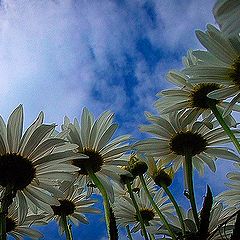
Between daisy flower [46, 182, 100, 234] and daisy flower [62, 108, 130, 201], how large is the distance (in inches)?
2.9

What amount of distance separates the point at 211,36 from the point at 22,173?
43 cm

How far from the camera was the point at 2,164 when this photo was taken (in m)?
0.87

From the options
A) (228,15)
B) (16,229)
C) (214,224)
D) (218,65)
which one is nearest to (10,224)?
(16,229)

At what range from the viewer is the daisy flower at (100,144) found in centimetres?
114

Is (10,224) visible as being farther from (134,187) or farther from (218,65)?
(218,65)

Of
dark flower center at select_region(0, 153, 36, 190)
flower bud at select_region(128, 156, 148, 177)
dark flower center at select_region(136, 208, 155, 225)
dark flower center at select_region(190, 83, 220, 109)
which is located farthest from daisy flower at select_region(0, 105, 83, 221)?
dark flower center at select_region(136, 208, 155, 225)

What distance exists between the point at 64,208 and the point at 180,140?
0.35 meters

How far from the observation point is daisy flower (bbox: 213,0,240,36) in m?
0.35

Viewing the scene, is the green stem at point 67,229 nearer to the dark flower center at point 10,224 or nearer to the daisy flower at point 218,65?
the dark flower center at point 10,224

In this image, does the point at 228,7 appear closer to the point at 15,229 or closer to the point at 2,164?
the point at 2,164

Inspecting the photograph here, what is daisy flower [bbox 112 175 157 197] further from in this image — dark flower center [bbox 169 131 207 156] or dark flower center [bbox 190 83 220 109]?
dark flower center [bbox 190 83 220 109]

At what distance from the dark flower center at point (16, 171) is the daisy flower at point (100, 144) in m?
0.20

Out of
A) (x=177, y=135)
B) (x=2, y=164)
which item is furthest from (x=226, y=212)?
(x=2, y=164)

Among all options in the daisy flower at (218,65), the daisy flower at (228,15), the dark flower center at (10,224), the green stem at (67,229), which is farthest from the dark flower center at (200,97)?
the daisy flower at (228,15)
